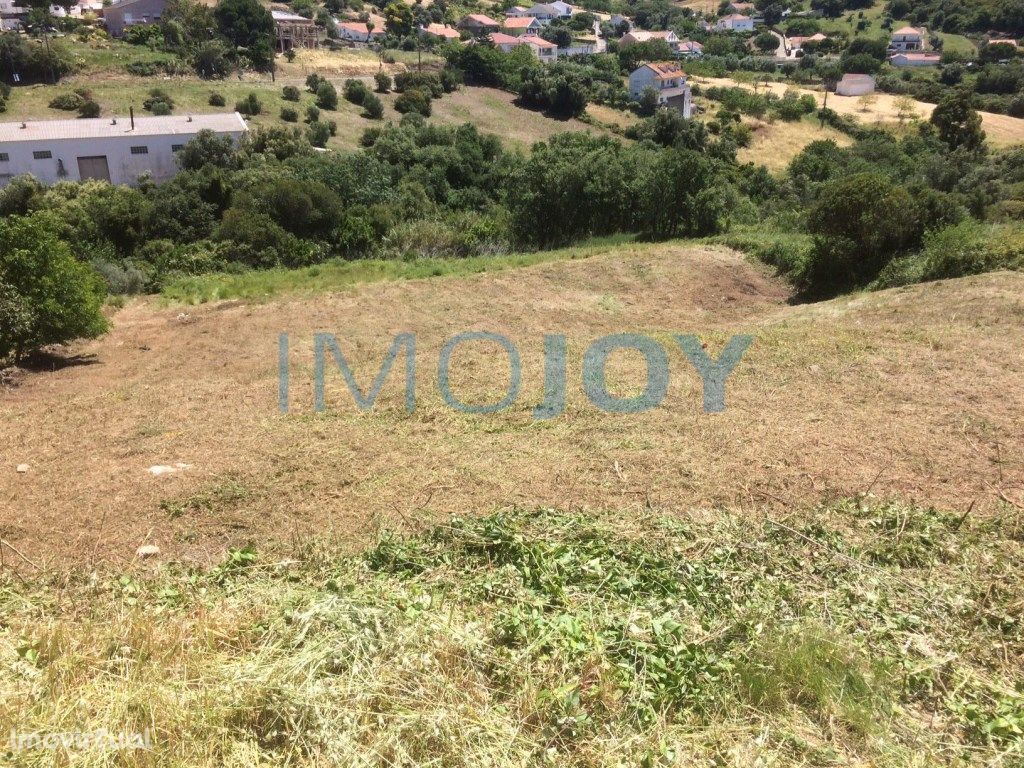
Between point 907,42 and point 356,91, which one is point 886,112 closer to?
point 907,42

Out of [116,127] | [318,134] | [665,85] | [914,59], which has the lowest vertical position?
[318,134]

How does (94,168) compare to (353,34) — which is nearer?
(94,168)

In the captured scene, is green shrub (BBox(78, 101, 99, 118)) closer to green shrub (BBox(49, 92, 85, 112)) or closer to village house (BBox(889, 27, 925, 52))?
green shrub (BBox(49, 92, 85, 112))

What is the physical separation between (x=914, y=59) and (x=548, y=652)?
7474 centimetres

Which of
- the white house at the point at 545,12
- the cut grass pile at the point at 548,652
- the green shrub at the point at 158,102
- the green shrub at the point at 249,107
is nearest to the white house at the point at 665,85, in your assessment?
the green shrub at the point at 249,107

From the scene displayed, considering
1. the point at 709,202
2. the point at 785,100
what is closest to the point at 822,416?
the point at 709,202

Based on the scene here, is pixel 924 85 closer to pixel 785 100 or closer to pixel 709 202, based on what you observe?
pixel 785 100

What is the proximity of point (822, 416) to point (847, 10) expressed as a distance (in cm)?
9876

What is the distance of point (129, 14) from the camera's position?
5088 centimetres

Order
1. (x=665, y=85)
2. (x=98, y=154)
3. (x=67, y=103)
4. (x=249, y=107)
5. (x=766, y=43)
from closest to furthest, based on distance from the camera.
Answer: (x=98, y=154), (x=67, y=103), (x=249, y=107), (x=665, y=85), (x=766, y=43)

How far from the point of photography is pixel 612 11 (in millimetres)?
98000

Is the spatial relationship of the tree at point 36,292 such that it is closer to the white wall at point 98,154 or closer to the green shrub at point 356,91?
the white wall at point 98,154

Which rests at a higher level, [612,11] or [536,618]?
[612,11]

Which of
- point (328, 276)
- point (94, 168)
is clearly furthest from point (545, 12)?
point (328, 276)
